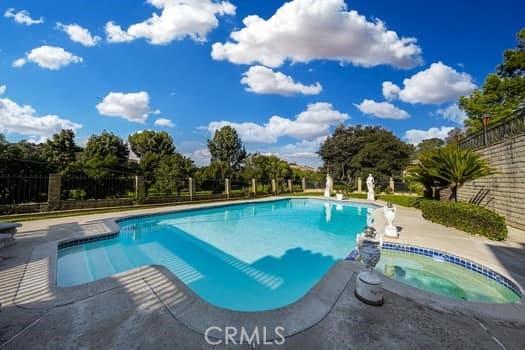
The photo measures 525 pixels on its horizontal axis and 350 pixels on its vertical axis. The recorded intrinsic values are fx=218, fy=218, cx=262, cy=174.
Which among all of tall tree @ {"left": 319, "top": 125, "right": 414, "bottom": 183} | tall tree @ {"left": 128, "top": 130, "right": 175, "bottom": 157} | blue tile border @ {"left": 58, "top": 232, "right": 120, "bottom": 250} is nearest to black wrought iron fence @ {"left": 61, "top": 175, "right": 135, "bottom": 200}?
blue tile border @ {"left": 58, "top": 232, "right": 120, "bottom": 250}

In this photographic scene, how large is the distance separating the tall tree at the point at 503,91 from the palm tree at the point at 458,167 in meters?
12.8

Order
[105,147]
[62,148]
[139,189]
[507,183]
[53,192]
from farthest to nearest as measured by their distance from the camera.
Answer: [105,147]
[62,148]
[139,189]
[53,192]
[507,183]

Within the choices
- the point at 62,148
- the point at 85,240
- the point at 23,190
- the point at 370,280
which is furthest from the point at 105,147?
the point at 370,280

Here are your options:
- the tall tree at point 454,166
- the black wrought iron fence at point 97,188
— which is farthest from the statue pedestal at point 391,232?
the black wrought iron fence at point 97,188

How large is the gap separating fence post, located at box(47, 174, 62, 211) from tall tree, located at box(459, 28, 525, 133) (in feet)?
82.7

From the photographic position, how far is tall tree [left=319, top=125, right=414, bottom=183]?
23.3 m

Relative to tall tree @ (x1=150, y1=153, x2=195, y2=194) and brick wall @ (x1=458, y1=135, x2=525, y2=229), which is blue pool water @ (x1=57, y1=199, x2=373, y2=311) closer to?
brick wall @ (x1=458, y1=135, x2=525, y2=229)

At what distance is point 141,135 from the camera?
93.0 feet

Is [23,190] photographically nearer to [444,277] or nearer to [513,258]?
[444,277]

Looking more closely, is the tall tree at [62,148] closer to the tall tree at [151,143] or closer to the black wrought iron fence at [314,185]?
the tall tree at [151,143]

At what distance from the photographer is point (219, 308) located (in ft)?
7.95

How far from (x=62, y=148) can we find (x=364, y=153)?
96.2 ft

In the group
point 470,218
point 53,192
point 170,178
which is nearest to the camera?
point 470,218

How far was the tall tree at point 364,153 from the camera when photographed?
76.3ft
